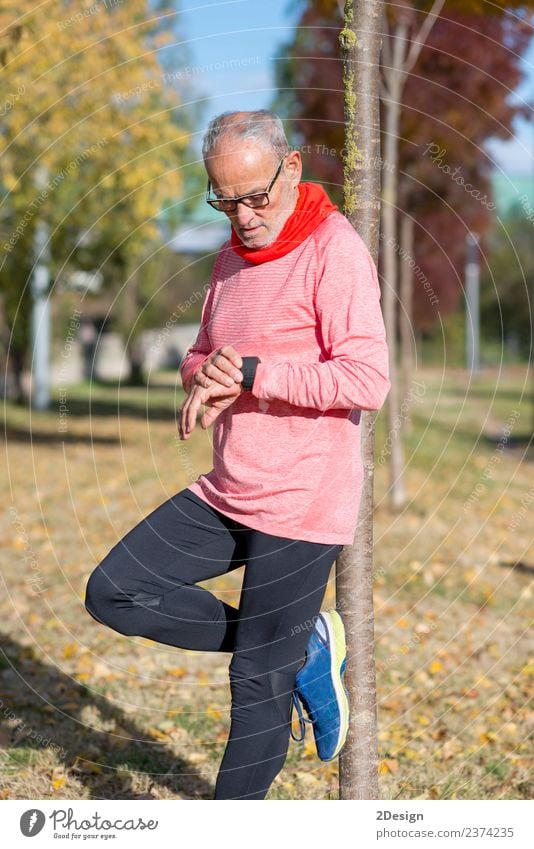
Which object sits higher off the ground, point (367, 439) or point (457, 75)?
point (457, 75)

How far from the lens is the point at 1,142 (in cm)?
1227

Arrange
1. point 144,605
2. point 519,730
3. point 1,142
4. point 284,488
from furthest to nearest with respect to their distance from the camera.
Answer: point 1,142, point 519,730, point 144,605, point 284,488

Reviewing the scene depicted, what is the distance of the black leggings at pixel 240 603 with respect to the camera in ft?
9.12

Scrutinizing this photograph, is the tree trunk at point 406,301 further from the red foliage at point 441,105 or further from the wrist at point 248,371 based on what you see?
the wrist at point 248,371

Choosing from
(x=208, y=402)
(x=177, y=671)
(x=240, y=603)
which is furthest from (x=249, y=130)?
(x=177, y=671)

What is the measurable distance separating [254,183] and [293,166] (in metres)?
0.17

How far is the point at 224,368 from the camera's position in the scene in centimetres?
265

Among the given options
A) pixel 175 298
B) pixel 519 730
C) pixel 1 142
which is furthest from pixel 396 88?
pixel 175 298

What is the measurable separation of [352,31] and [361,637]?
180cm

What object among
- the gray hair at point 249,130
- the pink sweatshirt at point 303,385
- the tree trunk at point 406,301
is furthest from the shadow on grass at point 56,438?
the gray hair at point 249,130

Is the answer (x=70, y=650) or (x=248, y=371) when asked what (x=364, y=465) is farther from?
(x=70, y=650)

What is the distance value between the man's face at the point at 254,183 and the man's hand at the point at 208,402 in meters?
0.42

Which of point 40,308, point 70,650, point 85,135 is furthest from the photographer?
point 40,308
